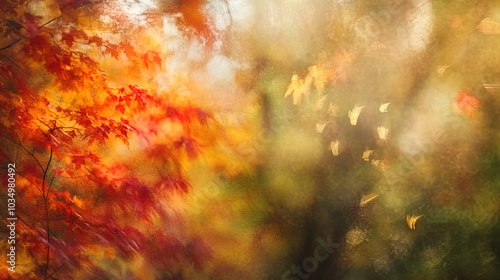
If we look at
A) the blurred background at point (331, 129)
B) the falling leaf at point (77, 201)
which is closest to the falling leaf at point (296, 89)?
the blurred background at point (331, 129)

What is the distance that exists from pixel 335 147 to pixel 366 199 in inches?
13.2

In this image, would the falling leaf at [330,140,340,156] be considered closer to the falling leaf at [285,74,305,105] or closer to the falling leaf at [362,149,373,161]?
the falling leaf at [362,149,373,161]

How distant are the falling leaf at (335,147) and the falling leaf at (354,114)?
14 centimetres

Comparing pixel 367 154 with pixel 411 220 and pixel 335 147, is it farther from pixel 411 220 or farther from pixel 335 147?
pixel 411 220

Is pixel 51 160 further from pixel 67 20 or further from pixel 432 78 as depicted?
pixel 432 78

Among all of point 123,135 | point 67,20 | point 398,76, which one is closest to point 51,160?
point 123,135

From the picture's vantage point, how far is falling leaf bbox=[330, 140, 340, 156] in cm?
256

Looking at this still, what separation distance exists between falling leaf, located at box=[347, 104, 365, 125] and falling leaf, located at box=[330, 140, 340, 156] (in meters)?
0.14

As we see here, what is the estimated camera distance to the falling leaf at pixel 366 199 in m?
2.57

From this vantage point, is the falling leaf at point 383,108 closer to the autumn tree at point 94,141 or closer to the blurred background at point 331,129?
the blurred background at point 331,129

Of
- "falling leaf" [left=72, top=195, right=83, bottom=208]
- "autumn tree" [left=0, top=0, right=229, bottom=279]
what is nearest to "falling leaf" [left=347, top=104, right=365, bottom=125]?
"autumn tree" [left=0, top=0, right=229, bottom=279]

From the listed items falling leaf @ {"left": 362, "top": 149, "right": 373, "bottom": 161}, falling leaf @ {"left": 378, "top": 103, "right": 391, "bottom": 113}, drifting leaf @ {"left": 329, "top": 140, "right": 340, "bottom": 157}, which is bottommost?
falling leaf @ {"left": 362, "top": 149, "right": 373, "bottom": 161}

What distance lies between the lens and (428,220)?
A: 2.56 meters

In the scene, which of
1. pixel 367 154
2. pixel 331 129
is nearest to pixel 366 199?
pixel 367 154
